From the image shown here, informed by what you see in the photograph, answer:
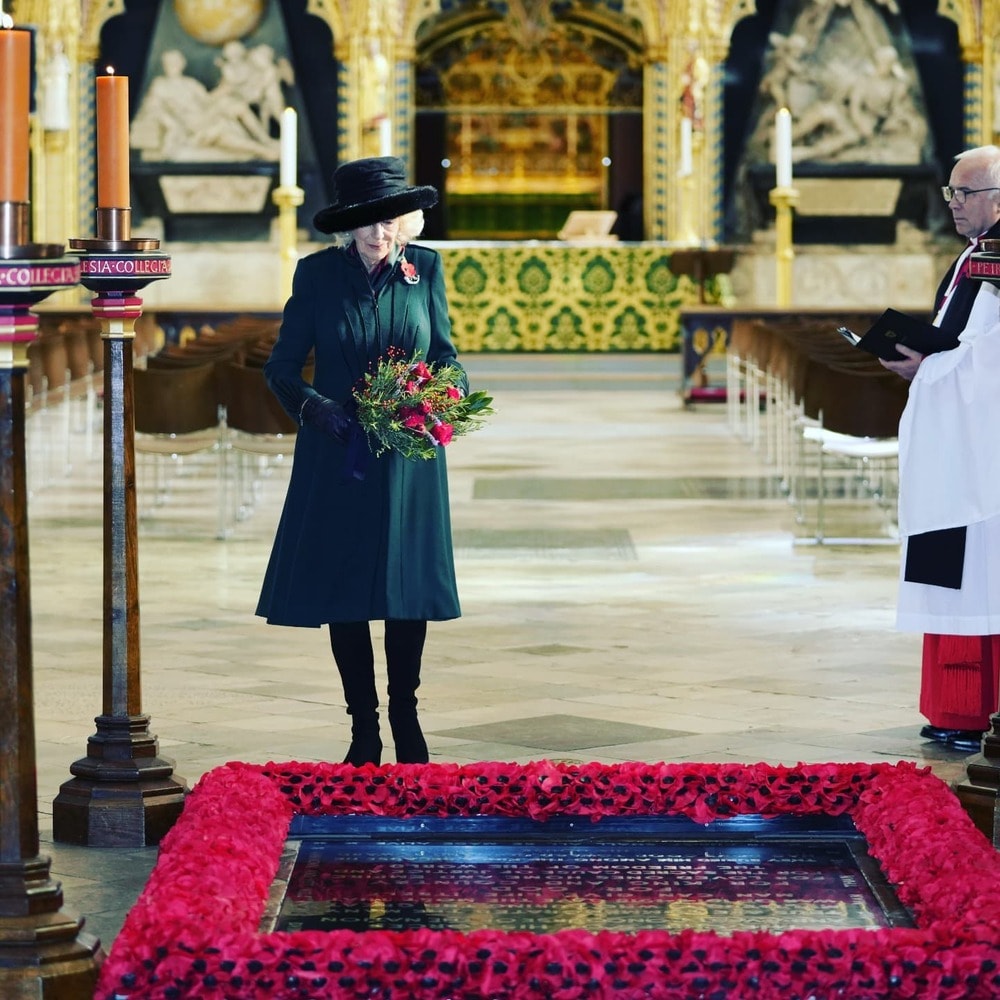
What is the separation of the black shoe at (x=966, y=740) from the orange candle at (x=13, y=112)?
11.0 ft

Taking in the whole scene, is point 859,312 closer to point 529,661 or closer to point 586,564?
point 586,564

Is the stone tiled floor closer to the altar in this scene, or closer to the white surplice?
the white surplice

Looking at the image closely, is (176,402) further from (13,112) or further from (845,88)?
(845,88)

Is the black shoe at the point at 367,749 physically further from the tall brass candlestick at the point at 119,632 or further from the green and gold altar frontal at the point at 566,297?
the green and gold altar frontal at the point at 566,297

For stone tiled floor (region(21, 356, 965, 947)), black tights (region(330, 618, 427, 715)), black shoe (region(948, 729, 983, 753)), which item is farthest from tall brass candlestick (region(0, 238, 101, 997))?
black shoe (region(948, 729, 983, 753))

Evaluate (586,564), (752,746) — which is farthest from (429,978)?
(586,564)

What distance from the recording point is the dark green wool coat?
507 cm

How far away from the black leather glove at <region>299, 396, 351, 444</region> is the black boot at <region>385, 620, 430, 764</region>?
1.68 ft

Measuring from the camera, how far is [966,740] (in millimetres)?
5938

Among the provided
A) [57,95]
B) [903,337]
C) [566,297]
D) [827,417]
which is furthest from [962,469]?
[566,297]

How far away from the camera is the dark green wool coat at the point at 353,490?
5.07m

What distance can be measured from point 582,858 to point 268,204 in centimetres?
1938

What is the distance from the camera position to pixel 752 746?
5.88m

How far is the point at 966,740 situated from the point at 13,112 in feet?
11.4
